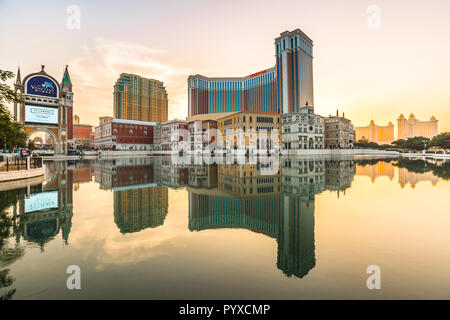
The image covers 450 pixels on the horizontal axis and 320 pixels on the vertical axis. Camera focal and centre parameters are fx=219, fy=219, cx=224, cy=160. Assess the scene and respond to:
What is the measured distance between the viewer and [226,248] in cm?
586

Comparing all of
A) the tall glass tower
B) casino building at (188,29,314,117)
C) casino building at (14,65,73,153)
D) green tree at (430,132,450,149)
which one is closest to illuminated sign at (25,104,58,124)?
casino building at (14,65,73,153)

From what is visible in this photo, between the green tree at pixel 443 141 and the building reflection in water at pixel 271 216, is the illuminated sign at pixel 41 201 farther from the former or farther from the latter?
the green tree at pixel 443 141

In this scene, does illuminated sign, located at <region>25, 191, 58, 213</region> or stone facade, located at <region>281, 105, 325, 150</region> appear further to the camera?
stone facade, located at <region>281, 105, 325, 150</region>

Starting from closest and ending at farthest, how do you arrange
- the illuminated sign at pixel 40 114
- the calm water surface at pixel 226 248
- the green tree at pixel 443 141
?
the calm water surface at pixel 226 248 < the illuminated sign at pixel 40 114 < the green tree at pixel 443 141

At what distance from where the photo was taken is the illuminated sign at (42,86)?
216 feet

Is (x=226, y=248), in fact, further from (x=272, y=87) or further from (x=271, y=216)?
(x=272, y=87)

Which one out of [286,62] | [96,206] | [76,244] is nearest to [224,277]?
[76,244]

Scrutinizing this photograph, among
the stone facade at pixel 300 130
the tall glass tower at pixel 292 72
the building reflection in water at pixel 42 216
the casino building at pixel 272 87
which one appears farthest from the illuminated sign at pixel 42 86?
the tall glass tower at pixel 292 72

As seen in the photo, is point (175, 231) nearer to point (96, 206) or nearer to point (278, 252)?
point (278, 252)

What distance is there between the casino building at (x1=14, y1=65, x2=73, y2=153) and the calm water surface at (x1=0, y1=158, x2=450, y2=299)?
243 ft

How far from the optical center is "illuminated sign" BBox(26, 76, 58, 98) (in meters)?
65.8

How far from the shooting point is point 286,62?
13450cm

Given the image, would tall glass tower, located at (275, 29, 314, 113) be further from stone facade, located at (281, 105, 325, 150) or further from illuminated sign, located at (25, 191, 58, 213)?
illuminated sign, located at (25, 191, 58, 213)

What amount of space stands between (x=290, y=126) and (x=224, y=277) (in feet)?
293
